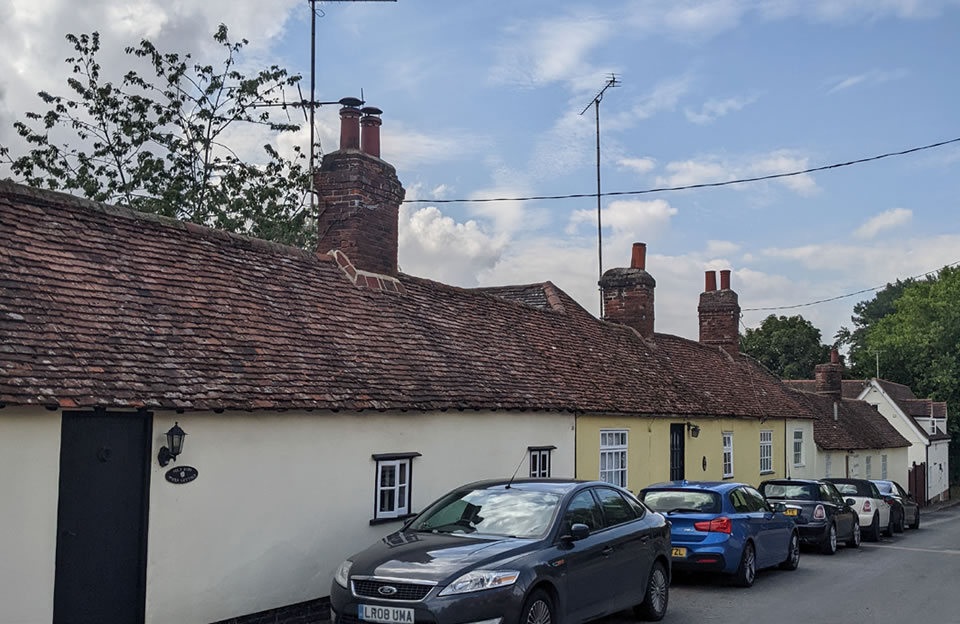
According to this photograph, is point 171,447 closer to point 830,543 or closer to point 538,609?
point 538,609

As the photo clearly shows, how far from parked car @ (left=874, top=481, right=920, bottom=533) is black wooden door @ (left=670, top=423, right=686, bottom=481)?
25.5ft

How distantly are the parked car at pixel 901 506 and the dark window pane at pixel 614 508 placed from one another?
16.8 meters

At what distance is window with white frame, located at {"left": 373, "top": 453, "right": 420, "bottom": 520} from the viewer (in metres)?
11.4

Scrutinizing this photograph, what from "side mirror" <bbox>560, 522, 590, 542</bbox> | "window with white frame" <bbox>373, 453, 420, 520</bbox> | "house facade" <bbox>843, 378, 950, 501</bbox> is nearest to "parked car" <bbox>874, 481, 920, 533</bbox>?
"window with white frame" <bbox>373, 453, 420, 520</bbox>

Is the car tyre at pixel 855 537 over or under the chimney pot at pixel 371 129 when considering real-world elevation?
under

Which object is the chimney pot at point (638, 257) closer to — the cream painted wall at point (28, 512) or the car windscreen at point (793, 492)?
the car windscreen at point (793, 492)

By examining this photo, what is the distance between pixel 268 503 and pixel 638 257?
16.0 m

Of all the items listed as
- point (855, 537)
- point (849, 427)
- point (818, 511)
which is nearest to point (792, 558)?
point (818, 511)

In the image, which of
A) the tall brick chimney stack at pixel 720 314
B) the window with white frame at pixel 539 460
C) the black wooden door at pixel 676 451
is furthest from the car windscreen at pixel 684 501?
the tall brick chimney stack at pixel 720 314

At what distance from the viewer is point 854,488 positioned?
22922 millimetres

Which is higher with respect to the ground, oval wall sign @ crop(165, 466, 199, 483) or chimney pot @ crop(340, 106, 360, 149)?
chimney pot @ crop(340, 106, 360, 149)

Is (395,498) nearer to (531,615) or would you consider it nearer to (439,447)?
(439,447)

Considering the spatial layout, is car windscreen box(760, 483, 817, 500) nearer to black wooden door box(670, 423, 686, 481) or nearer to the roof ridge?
black wooden door box(670, 423, 686, 481)

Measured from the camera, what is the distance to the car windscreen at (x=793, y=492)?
60.6 feet
